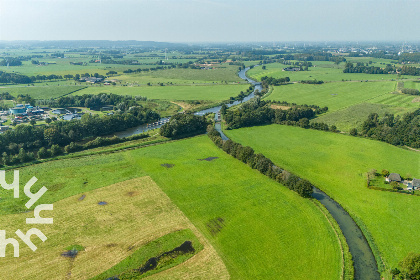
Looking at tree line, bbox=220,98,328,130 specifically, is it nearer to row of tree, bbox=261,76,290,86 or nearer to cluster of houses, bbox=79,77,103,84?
row of tree, bbox=261,76,290,86

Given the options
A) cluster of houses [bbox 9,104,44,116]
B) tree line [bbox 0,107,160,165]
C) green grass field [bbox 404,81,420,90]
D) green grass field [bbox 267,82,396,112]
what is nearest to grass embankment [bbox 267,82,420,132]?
green grass field [bbox 267,82,396,112]

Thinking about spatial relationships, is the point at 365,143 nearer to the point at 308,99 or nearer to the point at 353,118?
the point at 353,118

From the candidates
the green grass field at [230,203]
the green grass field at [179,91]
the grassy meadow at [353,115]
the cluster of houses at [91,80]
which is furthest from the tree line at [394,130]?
the cluster of houses at [91,80]

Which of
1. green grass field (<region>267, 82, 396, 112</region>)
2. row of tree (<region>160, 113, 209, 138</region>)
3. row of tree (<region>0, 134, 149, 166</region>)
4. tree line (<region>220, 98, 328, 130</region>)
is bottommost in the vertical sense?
row of tree (<region>0, 134, 149, 166</region>)

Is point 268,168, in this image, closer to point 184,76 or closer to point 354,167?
point 354,167

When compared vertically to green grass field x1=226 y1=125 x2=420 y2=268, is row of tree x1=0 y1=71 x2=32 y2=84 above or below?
above

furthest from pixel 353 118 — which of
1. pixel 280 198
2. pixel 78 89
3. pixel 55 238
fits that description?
pixel 78 89

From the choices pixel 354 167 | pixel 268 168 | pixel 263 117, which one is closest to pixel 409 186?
pixel 354 167
